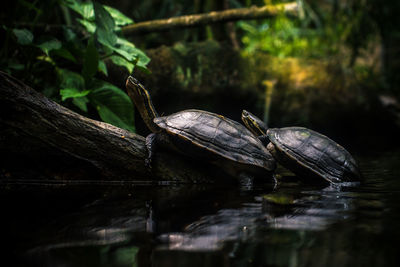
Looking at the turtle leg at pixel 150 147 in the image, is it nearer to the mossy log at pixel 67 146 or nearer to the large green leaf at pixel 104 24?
the mossy log at pixel 67 146

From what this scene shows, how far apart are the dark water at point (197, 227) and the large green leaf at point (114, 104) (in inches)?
63.3

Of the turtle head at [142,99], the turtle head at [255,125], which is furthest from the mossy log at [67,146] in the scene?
the turtle head at [255,125]

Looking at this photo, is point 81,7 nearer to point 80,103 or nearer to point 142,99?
point 80,103

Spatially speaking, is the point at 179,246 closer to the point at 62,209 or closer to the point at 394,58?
the point at 62,209

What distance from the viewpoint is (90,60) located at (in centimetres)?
455

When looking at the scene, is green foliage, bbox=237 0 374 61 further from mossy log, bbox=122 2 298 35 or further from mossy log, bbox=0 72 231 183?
mossy log, bbox=0 72 231 183

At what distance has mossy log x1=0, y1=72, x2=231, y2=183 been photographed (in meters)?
3.53

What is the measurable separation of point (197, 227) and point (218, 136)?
1729 millimetres

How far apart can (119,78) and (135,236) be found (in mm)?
3959

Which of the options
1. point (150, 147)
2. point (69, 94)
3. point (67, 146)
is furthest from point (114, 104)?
point (150, 147)

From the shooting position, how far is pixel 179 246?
170 cm

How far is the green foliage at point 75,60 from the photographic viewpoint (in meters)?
4.59

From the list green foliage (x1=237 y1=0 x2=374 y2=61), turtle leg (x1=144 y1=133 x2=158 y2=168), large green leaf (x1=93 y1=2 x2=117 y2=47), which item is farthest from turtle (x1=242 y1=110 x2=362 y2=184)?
green foliage (x1=237 y1=0 x2=374 y2=61)

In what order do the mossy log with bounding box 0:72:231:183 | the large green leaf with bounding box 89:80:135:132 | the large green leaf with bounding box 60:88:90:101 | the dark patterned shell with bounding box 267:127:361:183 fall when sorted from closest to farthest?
1. the mossy log with bounding box 0:72:231:183
2. the dark patterned shell with bounding box 267:127:361:183
3. the large green leaf with bounding box 60:88:90:101
4. the large green leaf with bounding box 89:80:135:132
